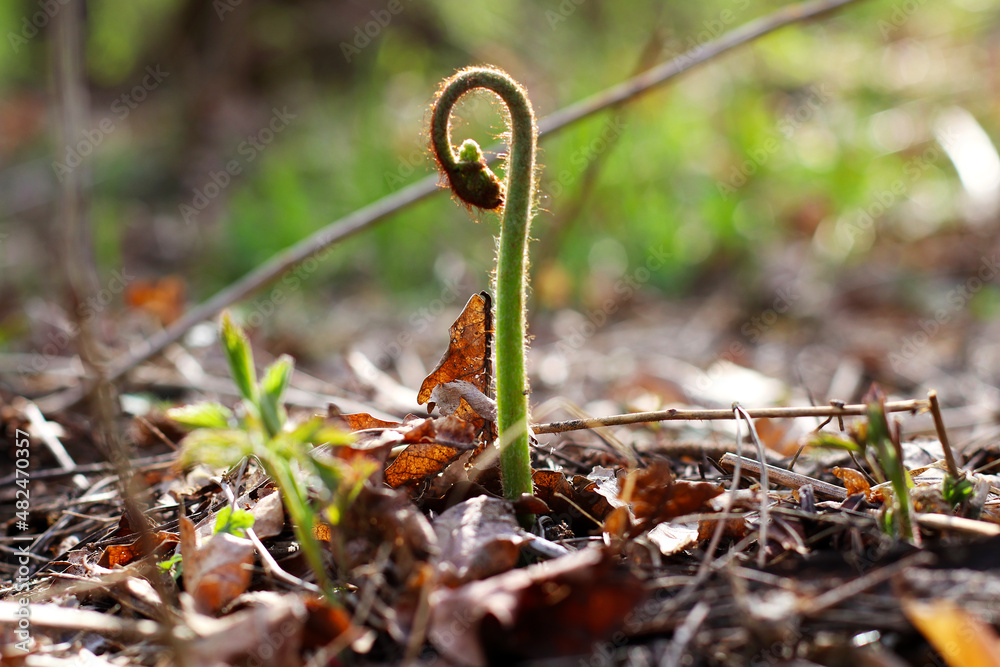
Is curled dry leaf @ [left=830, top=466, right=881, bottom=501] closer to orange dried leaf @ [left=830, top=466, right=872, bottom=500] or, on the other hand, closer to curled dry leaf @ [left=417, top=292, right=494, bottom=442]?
orange dried leaf @ [left=830, top=466, right=872, bottom=500]

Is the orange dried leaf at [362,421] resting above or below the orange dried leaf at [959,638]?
above

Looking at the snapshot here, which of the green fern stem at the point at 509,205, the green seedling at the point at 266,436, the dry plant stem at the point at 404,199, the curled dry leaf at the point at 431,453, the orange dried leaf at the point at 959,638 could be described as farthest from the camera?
the dry plant stem at the point at 404,199

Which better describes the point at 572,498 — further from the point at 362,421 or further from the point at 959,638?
the point at 959,638

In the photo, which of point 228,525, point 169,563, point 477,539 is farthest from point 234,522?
point 477,539

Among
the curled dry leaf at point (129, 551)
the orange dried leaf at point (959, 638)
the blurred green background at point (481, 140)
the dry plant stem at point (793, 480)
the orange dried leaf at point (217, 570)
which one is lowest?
the curled dry leaf at point (129, 551)

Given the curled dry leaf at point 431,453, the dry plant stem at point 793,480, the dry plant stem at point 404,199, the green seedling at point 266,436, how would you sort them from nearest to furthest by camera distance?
the green seedling at point 266,436 < the curled dry leaf at point 431,453 < the dry plant stem at point 793,480 < the dry plant stem at point 404,199

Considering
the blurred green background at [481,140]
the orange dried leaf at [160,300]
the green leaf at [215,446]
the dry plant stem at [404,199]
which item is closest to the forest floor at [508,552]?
the green leaf at [215,446]

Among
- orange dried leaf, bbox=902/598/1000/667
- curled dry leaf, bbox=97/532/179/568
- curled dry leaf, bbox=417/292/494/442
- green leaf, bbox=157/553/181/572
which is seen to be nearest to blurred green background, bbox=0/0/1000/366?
curled dry leaf, bbox=417/292/494/442

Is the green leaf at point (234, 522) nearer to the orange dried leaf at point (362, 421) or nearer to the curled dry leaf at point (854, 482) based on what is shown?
the orange dried leaf at point (362, 421)
